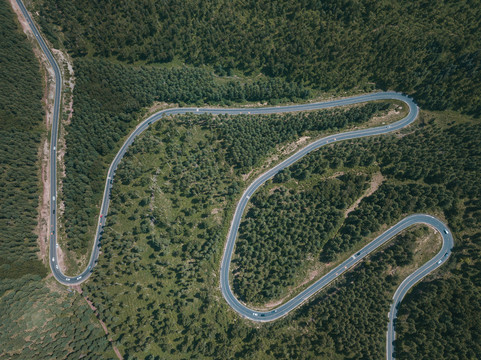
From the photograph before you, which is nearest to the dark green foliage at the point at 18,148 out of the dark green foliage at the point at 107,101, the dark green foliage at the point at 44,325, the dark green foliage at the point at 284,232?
the dark green foliage at the point at 44,325

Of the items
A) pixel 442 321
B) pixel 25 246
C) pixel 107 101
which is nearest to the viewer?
pixel 442 321

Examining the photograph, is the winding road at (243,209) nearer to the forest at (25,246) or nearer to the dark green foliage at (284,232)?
the dark green foliage at (284,232)

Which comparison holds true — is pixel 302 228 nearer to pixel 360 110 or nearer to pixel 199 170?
pixel 199 170

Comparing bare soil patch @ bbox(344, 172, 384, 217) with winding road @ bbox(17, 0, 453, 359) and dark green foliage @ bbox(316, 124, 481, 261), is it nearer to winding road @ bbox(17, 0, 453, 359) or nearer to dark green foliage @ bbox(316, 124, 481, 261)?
dark green foliage @ bbox(316, 124, 481, 261)

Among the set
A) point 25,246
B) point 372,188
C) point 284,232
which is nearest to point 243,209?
point 284,232

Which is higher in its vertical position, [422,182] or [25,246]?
[422,182]

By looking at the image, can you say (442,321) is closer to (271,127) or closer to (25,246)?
(271,127)

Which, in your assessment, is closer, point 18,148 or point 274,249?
point 18,148

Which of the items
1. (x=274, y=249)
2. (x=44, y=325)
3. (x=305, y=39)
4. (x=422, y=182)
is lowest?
(x=44, y=325)
